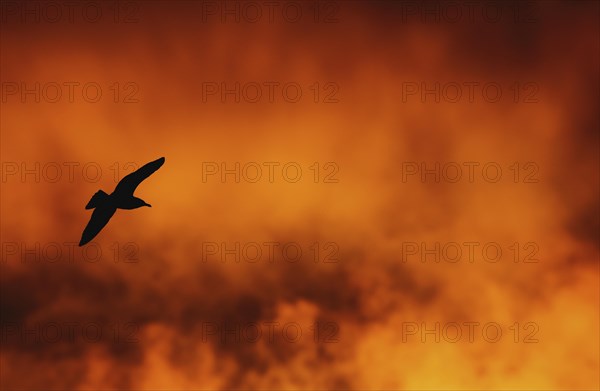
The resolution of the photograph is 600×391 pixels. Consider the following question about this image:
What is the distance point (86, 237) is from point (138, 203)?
3.45m

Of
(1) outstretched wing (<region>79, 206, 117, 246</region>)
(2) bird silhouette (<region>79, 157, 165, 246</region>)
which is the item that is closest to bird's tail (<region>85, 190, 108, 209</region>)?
(2) bird silhouette (<region>79, 157, 165, 246</region>)

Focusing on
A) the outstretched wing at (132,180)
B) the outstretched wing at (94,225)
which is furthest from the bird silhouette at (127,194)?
the outstretched wing at (94,225)

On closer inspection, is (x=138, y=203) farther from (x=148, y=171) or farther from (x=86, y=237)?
(x=86, y=237)

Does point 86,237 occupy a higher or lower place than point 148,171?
lower

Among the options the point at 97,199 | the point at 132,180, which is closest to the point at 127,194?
the point at 132,180

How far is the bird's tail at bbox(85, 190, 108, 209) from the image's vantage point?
31.3 metres

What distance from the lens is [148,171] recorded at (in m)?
33.4

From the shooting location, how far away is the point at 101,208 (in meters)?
33.9

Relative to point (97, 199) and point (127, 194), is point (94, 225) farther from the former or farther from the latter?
point (97, 199)

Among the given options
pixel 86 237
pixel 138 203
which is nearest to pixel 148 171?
pixel 138 203

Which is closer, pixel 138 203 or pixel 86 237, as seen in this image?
pixel 138 203

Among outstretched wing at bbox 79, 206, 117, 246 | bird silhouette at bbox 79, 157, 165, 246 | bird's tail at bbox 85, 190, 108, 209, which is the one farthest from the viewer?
outstretched wing at bbox 79, 206, 117, 246

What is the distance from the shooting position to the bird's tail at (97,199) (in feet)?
103

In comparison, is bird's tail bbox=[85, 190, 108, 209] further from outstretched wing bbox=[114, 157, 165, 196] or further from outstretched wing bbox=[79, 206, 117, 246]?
outstretched wing bbox=[79, 206, 117, 246]
